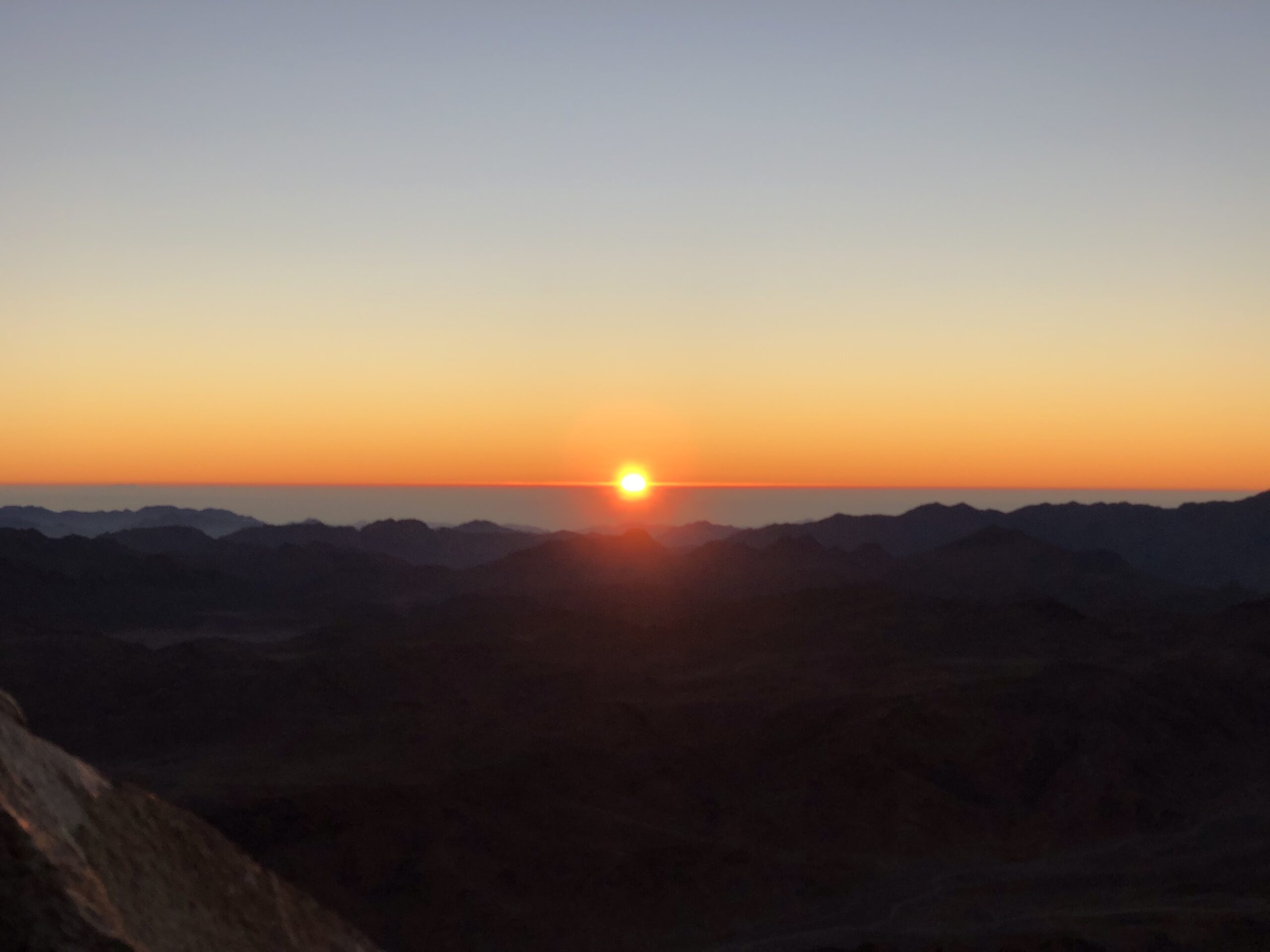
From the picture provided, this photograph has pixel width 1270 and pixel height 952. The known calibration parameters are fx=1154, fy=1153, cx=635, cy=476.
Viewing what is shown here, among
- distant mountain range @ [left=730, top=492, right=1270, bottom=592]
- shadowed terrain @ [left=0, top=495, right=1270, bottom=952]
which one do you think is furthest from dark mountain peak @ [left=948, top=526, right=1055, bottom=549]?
shadowed terrain @ [left=0, top=495, right=1270, bottom=952]

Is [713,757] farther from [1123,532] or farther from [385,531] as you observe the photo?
[385,531]

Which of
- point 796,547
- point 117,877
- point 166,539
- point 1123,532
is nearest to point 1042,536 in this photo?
point 1123,532

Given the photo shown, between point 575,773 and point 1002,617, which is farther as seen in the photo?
point 1002,617

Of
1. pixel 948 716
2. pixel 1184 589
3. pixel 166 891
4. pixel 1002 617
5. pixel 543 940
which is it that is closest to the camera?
pixel 166 891

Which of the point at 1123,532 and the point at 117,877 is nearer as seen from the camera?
the point at 117,877

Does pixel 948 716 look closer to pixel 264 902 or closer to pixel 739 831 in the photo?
pixel 739 831

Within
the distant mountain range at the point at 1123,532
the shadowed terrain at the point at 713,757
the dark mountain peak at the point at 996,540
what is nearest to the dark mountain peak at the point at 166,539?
the shadowed terrain at the point at 713,757

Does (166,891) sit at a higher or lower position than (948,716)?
higher

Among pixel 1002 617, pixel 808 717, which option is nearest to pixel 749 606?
pixel 1002 617

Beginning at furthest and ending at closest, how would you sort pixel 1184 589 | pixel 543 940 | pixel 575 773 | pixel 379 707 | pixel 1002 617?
pixel 1184 589 < pixel 1002 617 < pixel 379 707 < pixel 575 773 < pixel 543 940
